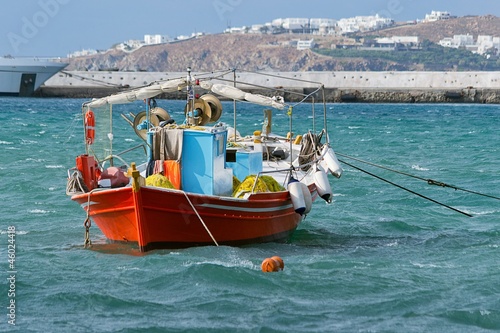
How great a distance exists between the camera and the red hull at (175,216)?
15914mm

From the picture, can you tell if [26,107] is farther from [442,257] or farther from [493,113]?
[442,257]

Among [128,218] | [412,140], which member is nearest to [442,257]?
[128,218]

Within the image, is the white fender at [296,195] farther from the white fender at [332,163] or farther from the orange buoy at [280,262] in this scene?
the orange buoy at [280,262]

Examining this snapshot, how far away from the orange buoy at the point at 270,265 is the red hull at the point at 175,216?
52.4 inches

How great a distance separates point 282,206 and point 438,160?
60.6 feet

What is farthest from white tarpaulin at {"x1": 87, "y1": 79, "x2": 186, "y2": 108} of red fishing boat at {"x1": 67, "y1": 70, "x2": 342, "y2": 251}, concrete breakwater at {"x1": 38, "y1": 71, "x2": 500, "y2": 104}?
concrete breakwater at {"x1": 38, "y1": 71, "x2": 500, "y2": 104}

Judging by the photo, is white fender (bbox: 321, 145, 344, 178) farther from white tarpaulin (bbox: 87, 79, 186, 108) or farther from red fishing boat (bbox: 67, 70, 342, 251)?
white tarpaulin (bbox: 87, 79, 186, 108)

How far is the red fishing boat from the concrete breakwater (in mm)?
69418

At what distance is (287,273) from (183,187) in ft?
9.24

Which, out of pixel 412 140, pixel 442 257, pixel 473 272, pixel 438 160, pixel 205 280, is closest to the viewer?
pixel 205 280

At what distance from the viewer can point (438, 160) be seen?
116ft

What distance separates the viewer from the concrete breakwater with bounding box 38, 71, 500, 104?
300 feet

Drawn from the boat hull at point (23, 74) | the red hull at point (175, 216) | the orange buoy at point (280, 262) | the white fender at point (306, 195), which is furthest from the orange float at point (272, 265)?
the boat hull at point (23, 74)

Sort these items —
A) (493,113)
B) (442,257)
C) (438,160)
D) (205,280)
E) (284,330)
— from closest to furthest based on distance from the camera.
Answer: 1. (284,330)
2. (205,280)
3. (442,257)
4. (438,160)
5. (493,113)
